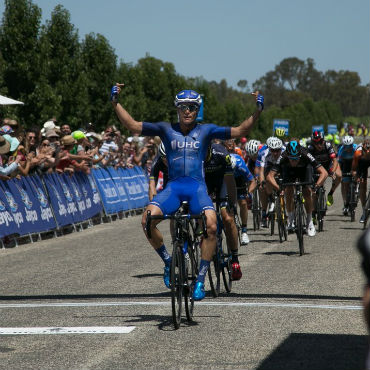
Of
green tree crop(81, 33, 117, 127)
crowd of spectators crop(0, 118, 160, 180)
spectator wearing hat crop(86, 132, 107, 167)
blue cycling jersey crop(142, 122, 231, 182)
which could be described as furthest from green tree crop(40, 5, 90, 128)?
blue cycling jersey crop(142, 122, 231, 182)

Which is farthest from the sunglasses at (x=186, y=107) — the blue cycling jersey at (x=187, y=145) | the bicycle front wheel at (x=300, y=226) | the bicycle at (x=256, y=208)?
the bicycle at (x=256, y=208)

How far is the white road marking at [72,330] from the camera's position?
310 inches

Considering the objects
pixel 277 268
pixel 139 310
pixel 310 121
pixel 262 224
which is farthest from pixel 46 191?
pixel 310 121

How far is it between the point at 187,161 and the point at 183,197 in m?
0.34

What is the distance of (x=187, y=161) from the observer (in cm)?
870

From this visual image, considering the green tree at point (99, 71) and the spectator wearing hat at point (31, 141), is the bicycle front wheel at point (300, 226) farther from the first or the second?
the green tree at point (99, 71)

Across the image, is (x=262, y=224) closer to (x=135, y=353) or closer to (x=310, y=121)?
(x=135, y=353)

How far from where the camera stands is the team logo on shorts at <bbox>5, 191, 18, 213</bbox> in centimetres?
1670

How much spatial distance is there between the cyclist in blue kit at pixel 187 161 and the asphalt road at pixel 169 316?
2.35ft

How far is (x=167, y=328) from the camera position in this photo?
315 inches

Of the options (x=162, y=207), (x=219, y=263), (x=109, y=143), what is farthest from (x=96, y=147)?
(x=162, y=207)

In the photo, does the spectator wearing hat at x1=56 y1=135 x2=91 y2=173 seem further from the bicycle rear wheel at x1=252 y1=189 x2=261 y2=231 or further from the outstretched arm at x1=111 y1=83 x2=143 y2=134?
the outstretched arm at x1=111 y1=83 x2=143 y2=134

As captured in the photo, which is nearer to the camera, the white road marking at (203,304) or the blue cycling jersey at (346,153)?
the white road marking at (203,304)

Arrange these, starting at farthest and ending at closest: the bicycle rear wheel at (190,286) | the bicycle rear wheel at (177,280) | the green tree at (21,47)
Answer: the green tree at (21,47), the bicycle rear wheel at (190,286), the bicycle rear wheel at (177,280)
